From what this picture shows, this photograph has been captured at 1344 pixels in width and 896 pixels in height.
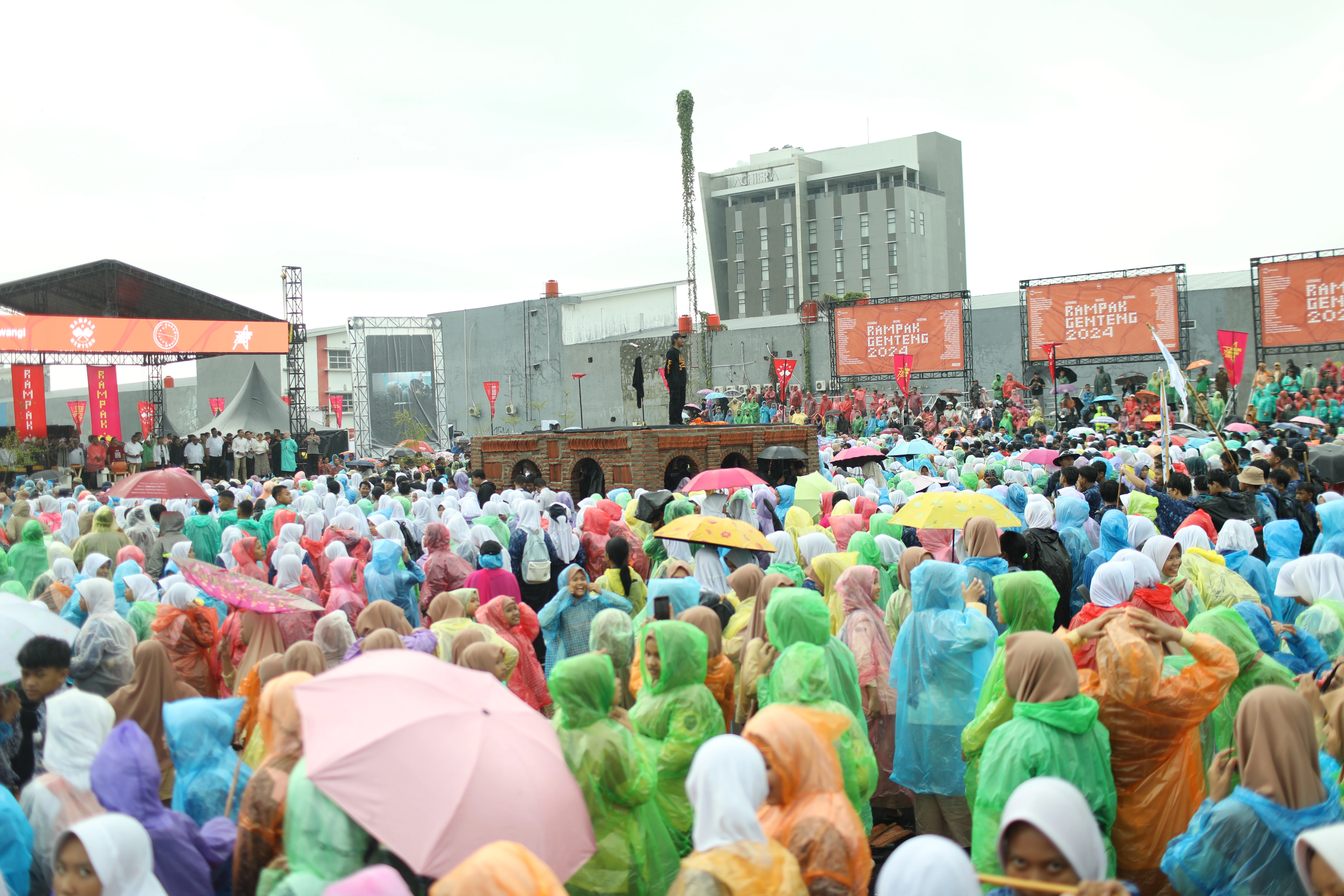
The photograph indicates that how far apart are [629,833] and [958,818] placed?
2.13 m

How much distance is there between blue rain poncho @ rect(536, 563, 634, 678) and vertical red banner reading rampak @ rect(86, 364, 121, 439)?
2602 centimetres

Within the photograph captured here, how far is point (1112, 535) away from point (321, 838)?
568 centimetres

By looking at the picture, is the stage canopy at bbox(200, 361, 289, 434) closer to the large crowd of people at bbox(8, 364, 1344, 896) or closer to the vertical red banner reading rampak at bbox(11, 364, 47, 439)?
the vertical red banner reading rampak at bbox(11, 364, 47, 439)

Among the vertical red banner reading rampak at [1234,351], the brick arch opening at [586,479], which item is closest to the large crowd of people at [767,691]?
the brick arch opening at [586,479]

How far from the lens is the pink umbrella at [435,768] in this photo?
272 centimetres

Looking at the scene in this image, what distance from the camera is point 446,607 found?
19.2 feet

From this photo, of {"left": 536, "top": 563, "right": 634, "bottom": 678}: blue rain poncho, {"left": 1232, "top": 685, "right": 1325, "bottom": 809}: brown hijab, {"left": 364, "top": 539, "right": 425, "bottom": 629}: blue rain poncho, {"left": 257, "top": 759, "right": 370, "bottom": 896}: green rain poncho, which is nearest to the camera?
{"left": 257, "top": 759, "right": 370, "bottom": 896}: green rain poncho

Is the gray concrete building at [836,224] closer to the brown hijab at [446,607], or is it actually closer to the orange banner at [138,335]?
the orange banner at [138,335]

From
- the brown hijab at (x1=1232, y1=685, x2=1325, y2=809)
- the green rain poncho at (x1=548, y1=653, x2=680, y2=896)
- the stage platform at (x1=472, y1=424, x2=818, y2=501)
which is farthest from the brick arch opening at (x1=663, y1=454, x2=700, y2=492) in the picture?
the brown hijab at (x1=1232, y1=685, x2=1325, y2=809)

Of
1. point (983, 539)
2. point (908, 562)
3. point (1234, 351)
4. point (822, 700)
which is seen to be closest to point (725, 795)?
point (822, 700)

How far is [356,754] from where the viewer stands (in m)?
2.79

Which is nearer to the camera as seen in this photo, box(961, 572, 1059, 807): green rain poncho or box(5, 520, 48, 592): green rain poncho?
box(961, 572, 1059, 807): green rain poncho

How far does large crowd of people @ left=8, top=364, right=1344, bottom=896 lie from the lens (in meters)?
2.79

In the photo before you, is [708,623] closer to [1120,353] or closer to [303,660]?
[303,660]
